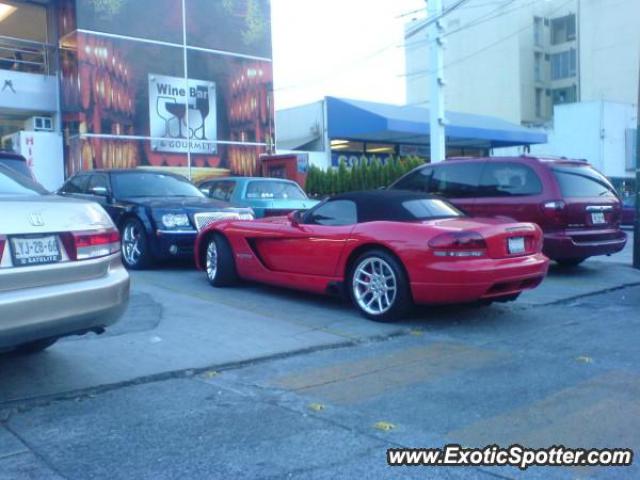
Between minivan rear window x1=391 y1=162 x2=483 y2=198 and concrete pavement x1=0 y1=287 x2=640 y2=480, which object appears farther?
minivan rear window x1=391 y1=162 x2=483 y2=198

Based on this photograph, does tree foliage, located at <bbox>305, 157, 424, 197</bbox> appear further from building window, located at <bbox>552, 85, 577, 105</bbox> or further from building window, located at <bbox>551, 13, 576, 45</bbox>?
building window, located at <bbox>551, 13, 576, 45</bbox>

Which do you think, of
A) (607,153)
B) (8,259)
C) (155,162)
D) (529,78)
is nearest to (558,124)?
(607,153)

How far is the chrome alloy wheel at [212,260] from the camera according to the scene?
27.7 feet

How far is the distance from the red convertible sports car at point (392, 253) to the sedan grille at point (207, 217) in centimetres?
140

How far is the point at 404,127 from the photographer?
27688 millimetres

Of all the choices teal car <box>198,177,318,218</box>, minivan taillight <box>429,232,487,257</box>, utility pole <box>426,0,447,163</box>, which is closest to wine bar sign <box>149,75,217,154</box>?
utility pole <box>426,0,447,163</box>

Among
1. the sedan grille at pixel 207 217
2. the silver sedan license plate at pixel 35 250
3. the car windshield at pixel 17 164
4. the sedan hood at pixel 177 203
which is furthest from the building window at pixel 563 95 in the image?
the silver sedan license plate at pixel 35 250

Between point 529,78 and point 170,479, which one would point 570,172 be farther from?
point 529,78

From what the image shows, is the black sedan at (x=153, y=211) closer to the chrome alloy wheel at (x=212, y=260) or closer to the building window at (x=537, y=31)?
the chrome alloy wheel at (x=212, y=260)

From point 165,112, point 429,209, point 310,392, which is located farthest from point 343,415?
point 165,112

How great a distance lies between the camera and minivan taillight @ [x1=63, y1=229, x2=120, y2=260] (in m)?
4.26

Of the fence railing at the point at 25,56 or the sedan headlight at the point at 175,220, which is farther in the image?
the fence railing at the point at 25,56

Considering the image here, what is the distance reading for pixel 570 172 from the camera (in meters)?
9.43

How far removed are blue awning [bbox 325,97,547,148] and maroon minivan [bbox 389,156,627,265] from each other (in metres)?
17.3
